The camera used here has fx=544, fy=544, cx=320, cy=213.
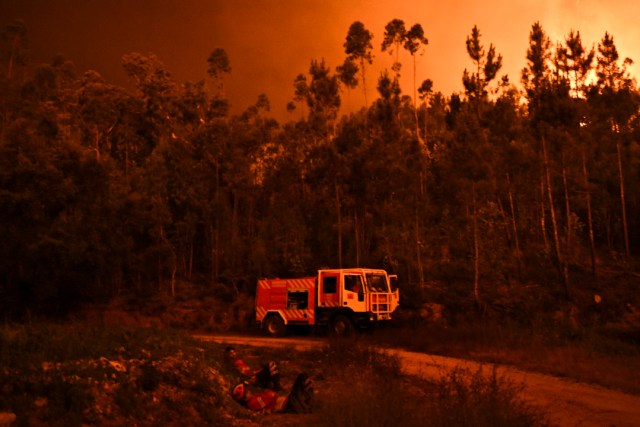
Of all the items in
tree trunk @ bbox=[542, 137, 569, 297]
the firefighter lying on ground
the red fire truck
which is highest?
tree trunk @ bbox=[542, 137, 569, 297]

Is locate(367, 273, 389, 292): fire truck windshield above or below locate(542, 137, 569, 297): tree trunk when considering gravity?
below

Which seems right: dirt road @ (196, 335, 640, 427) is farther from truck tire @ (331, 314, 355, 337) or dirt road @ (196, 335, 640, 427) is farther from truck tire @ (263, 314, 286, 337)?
truck tire @ (263, 314, 286, 337)

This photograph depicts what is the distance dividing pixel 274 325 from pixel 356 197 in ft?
30.2

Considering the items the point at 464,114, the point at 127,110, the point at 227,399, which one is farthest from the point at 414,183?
the point at 127,110

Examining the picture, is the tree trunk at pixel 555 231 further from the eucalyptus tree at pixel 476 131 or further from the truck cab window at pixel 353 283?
the truck cab window at pixel 353 283

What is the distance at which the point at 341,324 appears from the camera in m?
20.7

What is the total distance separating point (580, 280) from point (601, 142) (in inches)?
319

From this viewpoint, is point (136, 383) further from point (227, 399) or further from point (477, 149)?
point (477, 149)

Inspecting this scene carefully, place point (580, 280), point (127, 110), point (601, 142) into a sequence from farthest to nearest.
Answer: point (127, 110)
point (601, 142)
point (580, 280)

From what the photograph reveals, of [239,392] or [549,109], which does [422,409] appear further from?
[549,109]

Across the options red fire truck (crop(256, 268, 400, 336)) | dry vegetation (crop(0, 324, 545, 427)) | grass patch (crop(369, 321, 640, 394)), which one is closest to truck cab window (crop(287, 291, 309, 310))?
red fire truck (crop(256, 268, 400, 336))

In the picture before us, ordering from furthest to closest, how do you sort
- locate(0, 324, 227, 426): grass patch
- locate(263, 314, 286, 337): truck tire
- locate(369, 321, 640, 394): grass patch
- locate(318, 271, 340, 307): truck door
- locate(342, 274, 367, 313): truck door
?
locate(263, 314, 286, 337): truck tire < locate(318, 271, 340, 307): truck door < locate(342, 274, 367, 313): truck door < locate(369, 321, 640, 394): grass patch < locate(0, 324, 227, 426): grass patch

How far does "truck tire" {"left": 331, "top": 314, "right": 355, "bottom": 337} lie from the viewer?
20.4 meters

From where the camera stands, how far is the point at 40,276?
25.7 meters
